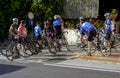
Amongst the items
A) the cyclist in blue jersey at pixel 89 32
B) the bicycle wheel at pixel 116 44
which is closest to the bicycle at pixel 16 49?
the cyclist in blue jersey at pixel 89 32

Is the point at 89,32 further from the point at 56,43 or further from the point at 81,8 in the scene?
the point at 81,8

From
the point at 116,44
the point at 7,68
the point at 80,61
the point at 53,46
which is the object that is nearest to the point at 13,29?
the point at 53,46

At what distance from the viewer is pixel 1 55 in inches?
669

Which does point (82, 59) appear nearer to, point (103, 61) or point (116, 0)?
point (103, 61)

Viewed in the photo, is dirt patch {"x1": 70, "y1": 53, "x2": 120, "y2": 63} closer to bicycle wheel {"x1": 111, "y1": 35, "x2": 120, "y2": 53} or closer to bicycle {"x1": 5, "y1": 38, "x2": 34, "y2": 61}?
A: bicycle wheel {"x1": 111, "y1": 35, "x2": 120, "y2": 53}

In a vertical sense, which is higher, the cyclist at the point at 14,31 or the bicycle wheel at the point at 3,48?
the cyclist at the point at 14,31

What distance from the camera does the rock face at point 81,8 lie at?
21406 mm

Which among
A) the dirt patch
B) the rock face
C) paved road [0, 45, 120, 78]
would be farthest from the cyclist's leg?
the rock face

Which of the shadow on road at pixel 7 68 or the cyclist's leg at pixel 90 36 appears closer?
the shadow on road at pixel 7 68

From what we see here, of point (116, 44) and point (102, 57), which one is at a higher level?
point (116, 44)

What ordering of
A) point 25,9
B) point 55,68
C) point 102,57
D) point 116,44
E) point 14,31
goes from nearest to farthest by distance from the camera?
point 55,68, point 102,57, point 14,31, point 116,44, point 25,9

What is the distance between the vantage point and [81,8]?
21.6 meters

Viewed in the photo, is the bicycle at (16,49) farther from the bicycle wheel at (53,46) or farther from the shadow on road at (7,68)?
the shadow on road at (7,68)

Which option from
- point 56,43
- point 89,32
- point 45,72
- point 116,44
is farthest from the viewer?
point 56,43
